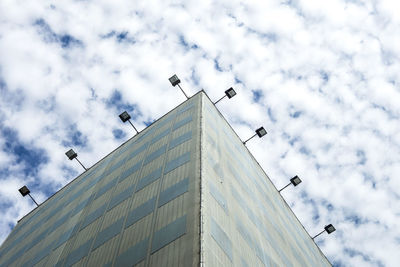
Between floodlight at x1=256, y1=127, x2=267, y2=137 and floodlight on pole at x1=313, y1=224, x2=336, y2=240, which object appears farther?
floodlight on pole at x1=313, y1=224, x2=336, y2=240

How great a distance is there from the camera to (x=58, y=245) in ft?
107

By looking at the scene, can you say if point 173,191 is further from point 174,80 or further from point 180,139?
point 174,80

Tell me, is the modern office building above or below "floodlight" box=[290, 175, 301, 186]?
above

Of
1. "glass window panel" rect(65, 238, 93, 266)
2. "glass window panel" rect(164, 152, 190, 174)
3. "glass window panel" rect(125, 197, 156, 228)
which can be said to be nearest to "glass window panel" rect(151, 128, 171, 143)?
"glass window panel" rect(164, 152, 190, 174)

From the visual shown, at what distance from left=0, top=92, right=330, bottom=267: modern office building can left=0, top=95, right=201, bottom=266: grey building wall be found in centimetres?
10

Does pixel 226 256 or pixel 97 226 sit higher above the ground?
pixel 97 226

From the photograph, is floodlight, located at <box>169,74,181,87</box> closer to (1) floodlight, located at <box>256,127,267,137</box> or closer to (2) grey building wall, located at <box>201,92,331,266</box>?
(2) grey building wall, located at <box>201,92,331,266</box>

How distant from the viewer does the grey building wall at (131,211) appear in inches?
850

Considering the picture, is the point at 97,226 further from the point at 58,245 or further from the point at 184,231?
the point at 184,231

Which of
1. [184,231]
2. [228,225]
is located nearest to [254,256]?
[228,225]

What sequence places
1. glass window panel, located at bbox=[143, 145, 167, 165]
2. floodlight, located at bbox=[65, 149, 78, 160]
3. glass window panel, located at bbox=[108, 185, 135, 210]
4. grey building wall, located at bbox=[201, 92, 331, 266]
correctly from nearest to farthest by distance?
grey building wall, located at bbox=[201, 92, 331, 266] < glass window panel, located at bbox=[108, 185, 135, 210] < glass window panel, located at bbox=[143, 145, 167, 165] < floodlight, located at bbox=[65, 149, 78, 160]

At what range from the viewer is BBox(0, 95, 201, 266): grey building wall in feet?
70.8

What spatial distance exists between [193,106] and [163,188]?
629 inches

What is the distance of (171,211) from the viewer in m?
23.3
